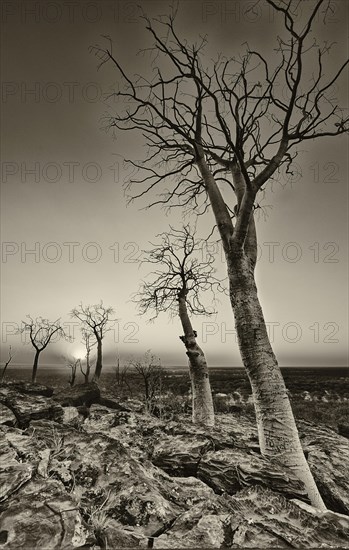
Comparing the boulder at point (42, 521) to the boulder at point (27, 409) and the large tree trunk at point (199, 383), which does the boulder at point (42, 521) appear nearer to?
the boulder at point (27, 409)

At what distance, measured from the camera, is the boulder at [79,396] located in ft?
36.0

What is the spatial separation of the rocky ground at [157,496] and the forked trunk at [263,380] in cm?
26

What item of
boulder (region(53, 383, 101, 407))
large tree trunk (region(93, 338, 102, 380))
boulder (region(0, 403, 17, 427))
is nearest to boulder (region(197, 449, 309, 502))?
boulder (region(0, 403, 17, 427))

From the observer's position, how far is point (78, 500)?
2.90 m

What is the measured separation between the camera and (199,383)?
9.60m

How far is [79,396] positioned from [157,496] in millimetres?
9501

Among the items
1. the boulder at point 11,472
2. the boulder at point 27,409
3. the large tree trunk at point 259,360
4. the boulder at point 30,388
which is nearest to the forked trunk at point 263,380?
the large tree trunk at point 259,360

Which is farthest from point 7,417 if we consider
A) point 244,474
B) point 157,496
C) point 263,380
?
point 263,380

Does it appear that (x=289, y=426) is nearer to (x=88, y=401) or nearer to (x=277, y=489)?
(x=277, y=489)

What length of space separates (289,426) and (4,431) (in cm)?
492

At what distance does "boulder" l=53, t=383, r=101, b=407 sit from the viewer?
11.0 m

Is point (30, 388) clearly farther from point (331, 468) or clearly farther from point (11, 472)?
point (331, 468)

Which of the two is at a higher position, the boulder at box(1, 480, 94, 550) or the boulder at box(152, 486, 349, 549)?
the boulder at box(1, 480, 94, 550)

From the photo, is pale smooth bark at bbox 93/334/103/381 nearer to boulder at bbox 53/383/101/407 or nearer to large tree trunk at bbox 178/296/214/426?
boulder at bbox 53/383/101/407
